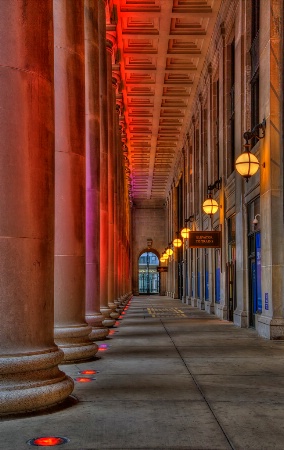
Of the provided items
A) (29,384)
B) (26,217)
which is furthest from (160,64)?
(29,384)

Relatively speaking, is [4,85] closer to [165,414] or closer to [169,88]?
[165,414]

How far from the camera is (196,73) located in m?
37.1

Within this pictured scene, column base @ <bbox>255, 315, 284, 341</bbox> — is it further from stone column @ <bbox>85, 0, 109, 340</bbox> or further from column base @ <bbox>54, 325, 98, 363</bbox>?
column base @ <bbox>54, 325, 98, 363</bbox>

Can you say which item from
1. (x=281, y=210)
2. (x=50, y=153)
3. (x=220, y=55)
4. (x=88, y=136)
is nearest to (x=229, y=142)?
(x=220, y=55)

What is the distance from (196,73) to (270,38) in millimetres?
19497

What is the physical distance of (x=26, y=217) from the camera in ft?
23.8

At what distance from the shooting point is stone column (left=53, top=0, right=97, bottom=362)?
11352 millimetres

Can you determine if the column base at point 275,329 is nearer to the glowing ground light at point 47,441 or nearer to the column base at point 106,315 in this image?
the column base at point 106,315

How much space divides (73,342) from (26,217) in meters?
4.83

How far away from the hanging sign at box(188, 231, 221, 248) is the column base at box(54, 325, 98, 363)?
1543cm

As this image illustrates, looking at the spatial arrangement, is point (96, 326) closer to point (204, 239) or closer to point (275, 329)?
point (275, 329)

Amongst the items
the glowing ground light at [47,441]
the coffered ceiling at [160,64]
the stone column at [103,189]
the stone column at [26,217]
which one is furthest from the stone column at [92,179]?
the coffered ceiling at [160,64]

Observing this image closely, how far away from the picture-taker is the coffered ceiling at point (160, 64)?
2878cm

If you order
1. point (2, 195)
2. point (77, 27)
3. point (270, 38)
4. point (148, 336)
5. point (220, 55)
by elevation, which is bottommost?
point (148, 336)
